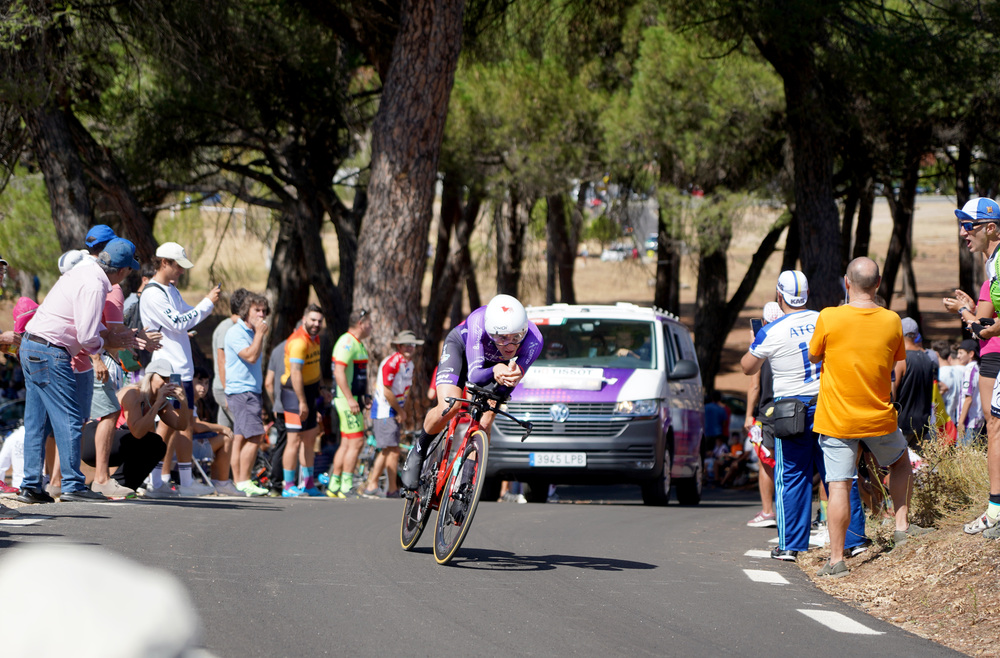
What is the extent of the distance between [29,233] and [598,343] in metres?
29.9

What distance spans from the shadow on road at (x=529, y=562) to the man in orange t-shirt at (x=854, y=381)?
1434 millimetres

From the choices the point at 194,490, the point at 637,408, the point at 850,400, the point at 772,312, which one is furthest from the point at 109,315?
the point at 637,408

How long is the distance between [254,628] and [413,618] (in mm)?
784

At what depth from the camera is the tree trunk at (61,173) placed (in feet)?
50.8

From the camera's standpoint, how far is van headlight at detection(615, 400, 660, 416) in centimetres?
1290

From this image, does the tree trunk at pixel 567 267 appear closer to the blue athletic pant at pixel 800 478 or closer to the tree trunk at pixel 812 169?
→ the tree trunk at pixel 812 169

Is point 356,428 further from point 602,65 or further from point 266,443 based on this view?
point 602,65

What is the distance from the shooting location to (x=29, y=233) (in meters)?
38.7

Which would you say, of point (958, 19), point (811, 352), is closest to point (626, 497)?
point (958, 19)

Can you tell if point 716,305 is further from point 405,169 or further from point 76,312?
point 76,312

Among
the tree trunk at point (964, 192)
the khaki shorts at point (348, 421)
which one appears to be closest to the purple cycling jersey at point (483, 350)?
the khaki shorts at point (348, 421)

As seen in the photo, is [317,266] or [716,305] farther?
[716,305]

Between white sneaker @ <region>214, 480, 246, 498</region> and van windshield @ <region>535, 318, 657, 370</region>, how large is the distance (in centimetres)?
353

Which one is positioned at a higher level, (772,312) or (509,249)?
(509,249)
